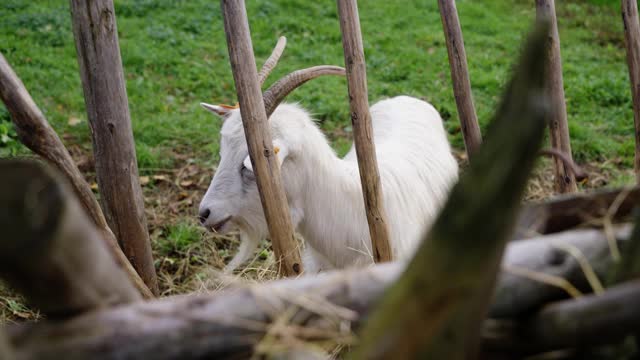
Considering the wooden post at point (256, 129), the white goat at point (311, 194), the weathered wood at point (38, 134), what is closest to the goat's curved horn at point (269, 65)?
the white goat at point (311, 194)

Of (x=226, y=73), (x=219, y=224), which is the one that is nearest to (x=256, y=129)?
(x=219, y=224)

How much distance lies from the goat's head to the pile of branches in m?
2.11

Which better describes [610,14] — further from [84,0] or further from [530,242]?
[530,242]

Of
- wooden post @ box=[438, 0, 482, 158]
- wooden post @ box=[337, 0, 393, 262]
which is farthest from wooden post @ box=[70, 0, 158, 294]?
wooden post @ box=[438, 0, 482, 158]

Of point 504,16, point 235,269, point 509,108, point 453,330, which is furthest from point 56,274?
point 504,16

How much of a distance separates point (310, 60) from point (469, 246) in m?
6.53

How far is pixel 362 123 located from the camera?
322 centimetres

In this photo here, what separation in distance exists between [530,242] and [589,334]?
0.82 feet

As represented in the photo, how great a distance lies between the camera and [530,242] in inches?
60.0

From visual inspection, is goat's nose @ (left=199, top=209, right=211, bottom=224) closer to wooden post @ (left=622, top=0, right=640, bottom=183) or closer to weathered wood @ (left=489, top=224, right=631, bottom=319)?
wooden post @ (left=622, top=0, right=640, bottom=183)

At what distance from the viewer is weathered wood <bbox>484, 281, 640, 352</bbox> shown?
4.36ft

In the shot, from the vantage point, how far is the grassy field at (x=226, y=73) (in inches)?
214

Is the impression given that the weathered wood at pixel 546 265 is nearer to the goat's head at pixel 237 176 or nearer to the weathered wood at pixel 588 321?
the weathered wood at pixel 588 321

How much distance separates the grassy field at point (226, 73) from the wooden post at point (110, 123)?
0.89 metres
